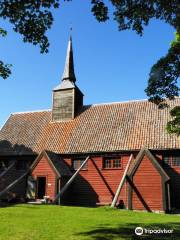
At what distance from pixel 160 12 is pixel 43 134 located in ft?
77.3

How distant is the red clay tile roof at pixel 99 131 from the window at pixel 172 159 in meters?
0.94

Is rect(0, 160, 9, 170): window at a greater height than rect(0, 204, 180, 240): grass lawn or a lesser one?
greater

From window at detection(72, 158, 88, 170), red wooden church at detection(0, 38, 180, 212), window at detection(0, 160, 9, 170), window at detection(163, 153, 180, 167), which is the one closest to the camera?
red wooden church at detection(0, 38, 180, 212)

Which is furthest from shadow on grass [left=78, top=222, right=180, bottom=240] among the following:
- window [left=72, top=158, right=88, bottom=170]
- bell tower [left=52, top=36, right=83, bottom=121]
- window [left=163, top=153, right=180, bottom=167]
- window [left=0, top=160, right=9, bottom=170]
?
bell tower [left=52, top=36, right=83, bottom=121]

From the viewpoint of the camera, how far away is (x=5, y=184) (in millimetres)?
28781

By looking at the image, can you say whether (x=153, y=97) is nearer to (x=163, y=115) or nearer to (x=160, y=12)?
(x=160, y=12)

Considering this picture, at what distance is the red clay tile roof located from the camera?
89.7ft

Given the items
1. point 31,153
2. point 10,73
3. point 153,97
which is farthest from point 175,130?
point 31,153

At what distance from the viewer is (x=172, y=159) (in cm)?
2594

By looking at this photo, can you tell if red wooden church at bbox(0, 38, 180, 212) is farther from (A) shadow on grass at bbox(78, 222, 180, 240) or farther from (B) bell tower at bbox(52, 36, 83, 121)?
(A) shadow on grass at bbox(78, 222, 180, 240)

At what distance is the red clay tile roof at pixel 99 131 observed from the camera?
2734cm

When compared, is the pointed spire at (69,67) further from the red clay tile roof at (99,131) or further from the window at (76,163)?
the window at (76,163)

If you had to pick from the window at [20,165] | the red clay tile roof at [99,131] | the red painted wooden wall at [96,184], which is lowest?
the red painted wooden wall at [96,184]

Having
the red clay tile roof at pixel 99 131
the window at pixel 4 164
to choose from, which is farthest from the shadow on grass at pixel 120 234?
the window at pixel 4 164
